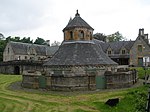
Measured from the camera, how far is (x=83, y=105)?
20984 mm

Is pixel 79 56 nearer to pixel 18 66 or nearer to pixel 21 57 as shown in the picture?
pixel 18 66

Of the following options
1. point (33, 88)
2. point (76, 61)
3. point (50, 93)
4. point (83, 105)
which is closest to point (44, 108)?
point (83, 105)

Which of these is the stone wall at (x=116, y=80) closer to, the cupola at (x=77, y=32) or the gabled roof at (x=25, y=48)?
the cupola at (x=77, y=32)

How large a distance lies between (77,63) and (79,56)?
1.88 m

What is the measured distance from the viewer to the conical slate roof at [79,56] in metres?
33.0

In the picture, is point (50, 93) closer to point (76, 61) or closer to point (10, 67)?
point (76, 61)

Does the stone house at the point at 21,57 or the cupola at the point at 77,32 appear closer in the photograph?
the cupola at the point at 77,32

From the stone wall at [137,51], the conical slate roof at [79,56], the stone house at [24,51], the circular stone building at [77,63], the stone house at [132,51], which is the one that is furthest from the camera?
the stone house at [24,51]

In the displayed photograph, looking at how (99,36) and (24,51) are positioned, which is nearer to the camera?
(24,51)

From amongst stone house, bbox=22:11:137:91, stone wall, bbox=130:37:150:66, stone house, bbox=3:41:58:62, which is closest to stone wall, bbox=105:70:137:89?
stone house, bbox=22:11:137:91

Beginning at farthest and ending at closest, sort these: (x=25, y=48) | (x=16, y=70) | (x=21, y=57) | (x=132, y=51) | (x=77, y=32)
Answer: (x=25, y=48), (x=21, y=57), (x=132, y=51), (x=16, y=70), (x=77, y=32)

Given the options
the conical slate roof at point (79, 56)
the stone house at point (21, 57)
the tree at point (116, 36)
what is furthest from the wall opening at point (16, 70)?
the tree at point (116, 36)

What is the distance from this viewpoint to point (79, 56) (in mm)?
34062

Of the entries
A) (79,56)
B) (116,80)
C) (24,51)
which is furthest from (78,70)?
(24,51)
